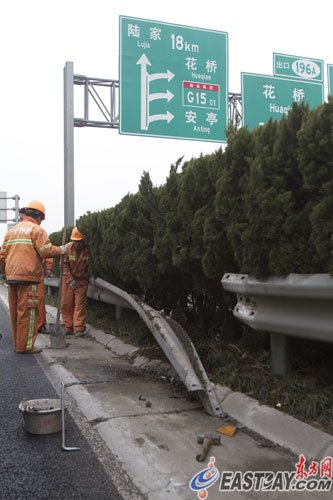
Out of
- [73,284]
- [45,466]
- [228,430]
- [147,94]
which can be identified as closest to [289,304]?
[228,430]

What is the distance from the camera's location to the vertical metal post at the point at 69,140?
36.5 feet

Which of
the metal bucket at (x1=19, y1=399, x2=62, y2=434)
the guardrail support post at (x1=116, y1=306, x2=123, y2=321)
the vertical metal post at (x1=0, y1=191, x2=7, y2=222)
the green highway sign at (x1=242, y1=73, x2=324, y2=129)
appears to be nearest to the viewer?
the metal bucket at (x1=19, y1=399, x2=62, y2=434)

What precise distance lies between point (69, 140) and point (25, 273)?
5.46 m

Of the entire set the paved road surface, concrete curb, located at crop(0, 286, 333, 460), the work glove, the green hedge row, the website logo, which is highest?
the green hedge row

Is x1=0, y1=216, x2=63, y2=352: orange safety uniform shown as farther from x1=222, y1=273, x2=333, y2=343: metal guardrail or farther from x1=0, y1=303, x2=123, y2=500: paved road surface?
x1=222, y1=273, x2=333, y2=343: metal guardrail

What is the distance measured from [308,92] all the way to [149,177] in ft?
30.1

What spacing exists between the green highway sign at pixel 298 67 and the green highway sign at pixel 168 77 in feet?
6.04

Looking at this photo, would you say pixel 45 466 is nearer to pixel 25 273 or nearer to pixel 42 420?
pixel 42 420

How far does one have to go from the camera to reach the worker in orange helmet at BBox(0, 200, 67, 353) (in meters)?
6.41

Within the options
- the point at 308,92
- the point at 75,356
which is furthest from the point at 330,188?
the point at 308,92

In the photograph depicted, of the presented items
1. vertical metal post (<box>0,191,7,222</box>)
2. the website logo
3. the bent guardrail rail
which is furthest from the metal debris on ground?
vertical metal post (<box>0,191,7,222</box>)

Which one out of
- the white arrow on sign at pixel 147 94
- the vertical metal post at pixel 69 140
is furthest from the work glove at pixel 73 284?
the white arrow on sign at pixel 147 94

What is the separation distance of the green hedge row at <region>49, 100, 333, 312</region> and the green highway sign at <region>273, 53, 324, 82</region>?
8950 millimetres

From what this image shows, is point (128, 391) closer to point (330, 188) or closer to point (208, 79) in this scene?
point (330, 188)
